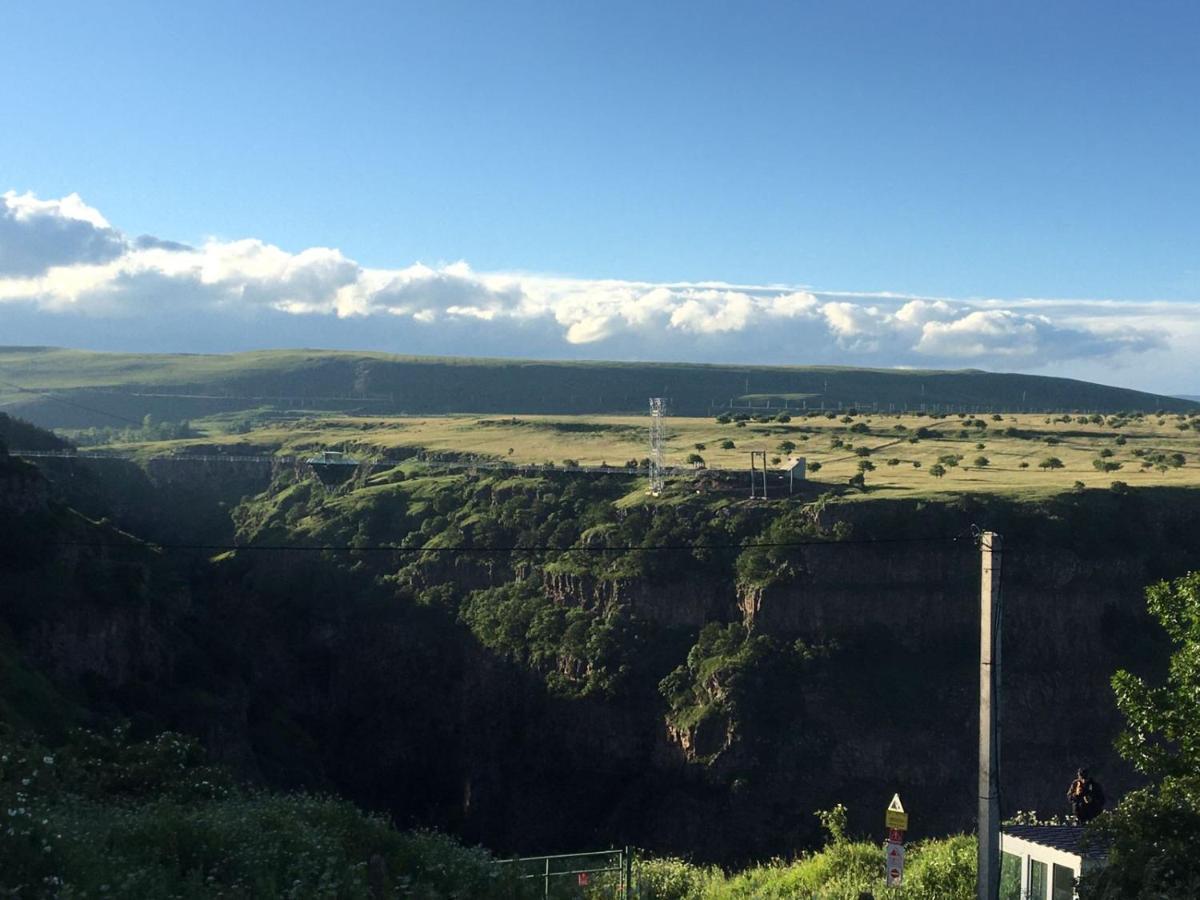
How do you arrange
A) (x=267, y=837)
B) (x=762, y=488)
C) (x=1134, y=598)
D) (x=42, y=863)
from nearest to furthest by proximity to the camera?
(x=42, y=863)
(x=267, y=837)
(x=1134, y=598)
(x=762, y=488)

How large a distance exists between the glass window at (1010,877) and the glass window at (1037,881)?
9.8 inches

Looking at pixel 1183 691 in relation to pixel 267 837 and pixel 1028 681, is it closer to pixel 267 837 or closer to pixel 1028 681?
pixel 267 837

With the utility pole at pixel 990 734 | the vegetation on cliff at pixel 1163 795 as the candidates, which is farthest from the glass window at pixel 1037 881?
the utility pole at pixel 990 734

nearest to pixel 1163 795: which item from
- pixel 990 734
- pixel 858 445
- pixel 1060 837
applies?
pixel 1060 837

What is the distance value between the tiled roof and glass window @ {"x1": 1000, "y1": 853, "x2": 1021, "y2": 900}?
1.58 feet

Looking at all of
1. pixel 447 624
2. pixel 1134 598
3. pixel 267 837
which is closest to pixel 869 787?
pixel 1134 598

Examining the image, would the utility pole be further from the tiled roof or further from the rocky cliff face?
the rocky cliff face

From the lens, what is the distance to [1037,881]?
25578 millimetres

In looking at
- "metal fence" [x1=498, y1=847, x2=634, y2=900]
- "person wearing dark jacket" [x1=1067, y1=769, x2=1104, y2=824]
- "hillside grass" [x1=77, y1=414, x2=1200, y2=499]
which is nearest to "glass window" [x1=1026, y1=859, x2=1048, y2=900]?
"person wearing dark jacket" [x1=1067, y1=769, x2=1104, y2=824]

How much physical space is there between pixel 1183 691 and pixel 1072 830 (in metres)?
3.67

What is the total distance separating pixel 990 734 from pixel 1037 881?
5972 millimetres

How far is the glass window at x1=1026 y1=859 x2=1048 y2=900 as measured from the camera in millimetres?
25453

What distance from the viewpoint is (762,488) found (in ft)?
287

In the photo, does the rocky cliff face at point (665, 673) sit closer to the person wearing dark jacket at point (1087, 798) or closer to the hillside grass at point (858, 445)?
the hillside grass at point (858, 445)
